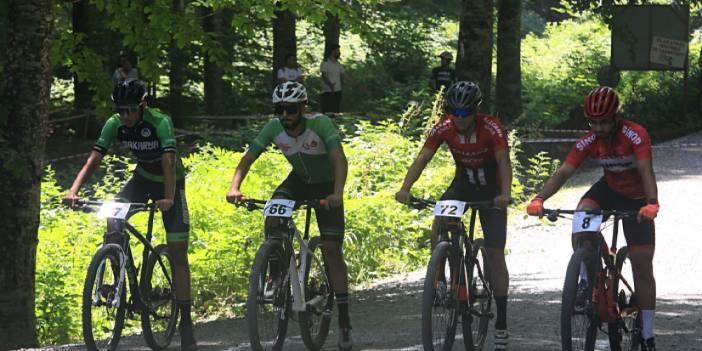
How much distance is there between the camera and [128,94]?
379 inches

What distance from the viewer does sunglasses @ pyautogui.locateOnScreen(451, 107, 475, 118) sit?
913 cm

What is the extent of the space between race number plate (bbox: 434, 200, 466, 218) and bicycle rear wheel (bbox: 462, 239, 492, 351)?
1.71 feet

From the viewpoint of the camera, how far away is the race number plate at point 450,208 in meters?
8.83

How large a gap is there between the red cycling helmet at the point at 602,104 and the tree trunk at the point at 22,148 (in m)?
4.85

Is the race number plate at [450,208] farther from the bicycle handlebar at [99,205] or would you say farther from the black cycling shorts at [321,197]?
the bicycle handlebar at [99,205]

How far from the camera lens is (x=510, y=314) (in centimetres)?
1173

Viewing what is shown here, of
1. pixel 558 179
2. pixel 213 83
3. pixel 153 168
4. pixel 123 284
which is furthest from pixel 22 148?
pixel 213 83

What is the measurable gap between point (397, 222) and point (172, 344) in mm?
5911

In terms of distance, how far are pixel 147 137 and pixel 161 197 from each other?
511 millimetres

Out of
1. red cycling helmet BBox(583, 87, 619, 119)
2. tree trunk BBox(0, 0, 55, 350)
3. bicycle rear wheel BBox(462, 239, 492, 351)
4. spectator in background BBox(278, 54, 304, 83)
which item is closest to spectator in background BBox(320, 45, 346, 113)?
spectator in background BBox(278, 54, 304, 83)

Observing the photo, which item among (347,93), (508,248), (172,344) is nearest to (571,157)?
(172,344)

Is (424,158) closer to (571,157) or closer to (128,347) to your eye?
(571,157)

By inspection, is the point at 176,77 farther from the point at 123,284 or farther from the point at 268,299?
the point at 268,299

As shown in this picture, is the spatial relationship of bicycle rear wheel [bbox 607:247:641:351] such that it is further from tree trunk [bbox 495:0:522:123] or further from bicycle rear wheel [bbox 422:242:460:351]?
tree trunk [bbox 495:0:522:123]
